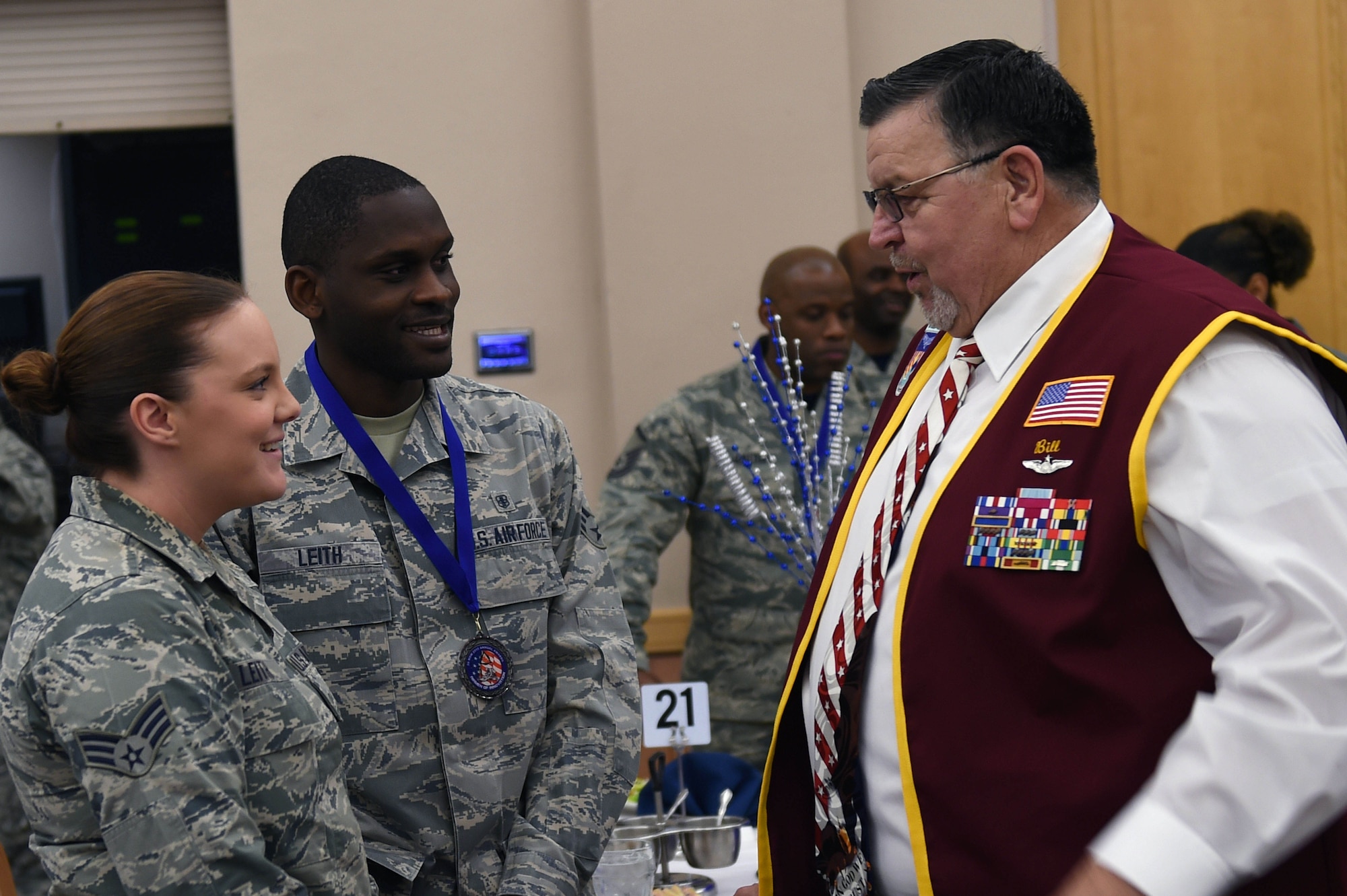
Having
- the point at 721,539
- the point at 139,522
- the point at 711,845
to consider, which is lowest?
the point at 711,845

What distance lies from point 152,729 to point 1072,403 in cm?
90

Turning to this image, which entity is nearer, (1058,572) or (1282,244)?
(1058,572)

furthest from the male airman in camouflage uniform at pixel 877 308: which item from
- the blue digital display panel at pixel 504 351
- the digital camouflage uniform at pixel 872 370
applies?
the blue digital display panel at pixel 504 351

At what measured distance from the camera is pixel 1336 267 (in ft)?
13.6

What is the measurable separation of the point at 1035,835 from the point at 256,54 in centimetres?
354

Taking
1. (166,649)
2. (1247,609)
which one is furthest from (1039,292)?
(166,649)

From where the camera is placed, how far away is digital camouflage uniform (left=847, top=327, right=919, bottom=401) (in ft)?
10.9

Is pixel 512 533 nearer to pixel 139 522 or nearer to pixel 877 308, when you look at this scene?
pixel 139 522

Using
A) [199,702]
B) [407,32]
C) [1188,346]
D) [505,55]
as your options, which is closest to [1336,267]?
[505,55]

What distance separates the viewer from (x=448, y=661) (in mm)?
1559

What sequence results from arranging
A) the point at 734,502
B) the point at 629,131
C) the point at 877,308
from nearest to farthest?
the point at 734,502 < the point at 877,308 < the point at 629,131

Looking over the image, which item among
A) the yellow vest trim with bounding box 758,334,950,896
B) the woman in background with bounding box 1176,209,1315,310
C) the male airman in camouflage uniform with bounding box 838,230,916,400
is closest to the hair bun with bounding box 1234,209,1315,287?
the woman in background with bounding box 1176,209,1315,310

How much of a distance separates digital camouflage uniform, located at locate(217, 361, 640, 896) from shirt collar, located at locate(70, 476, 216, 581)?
0.81 feet

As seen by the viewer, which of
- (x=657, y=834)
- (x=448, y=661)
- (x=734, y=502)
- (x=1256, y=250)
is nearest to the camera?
(x=448, y=661)
